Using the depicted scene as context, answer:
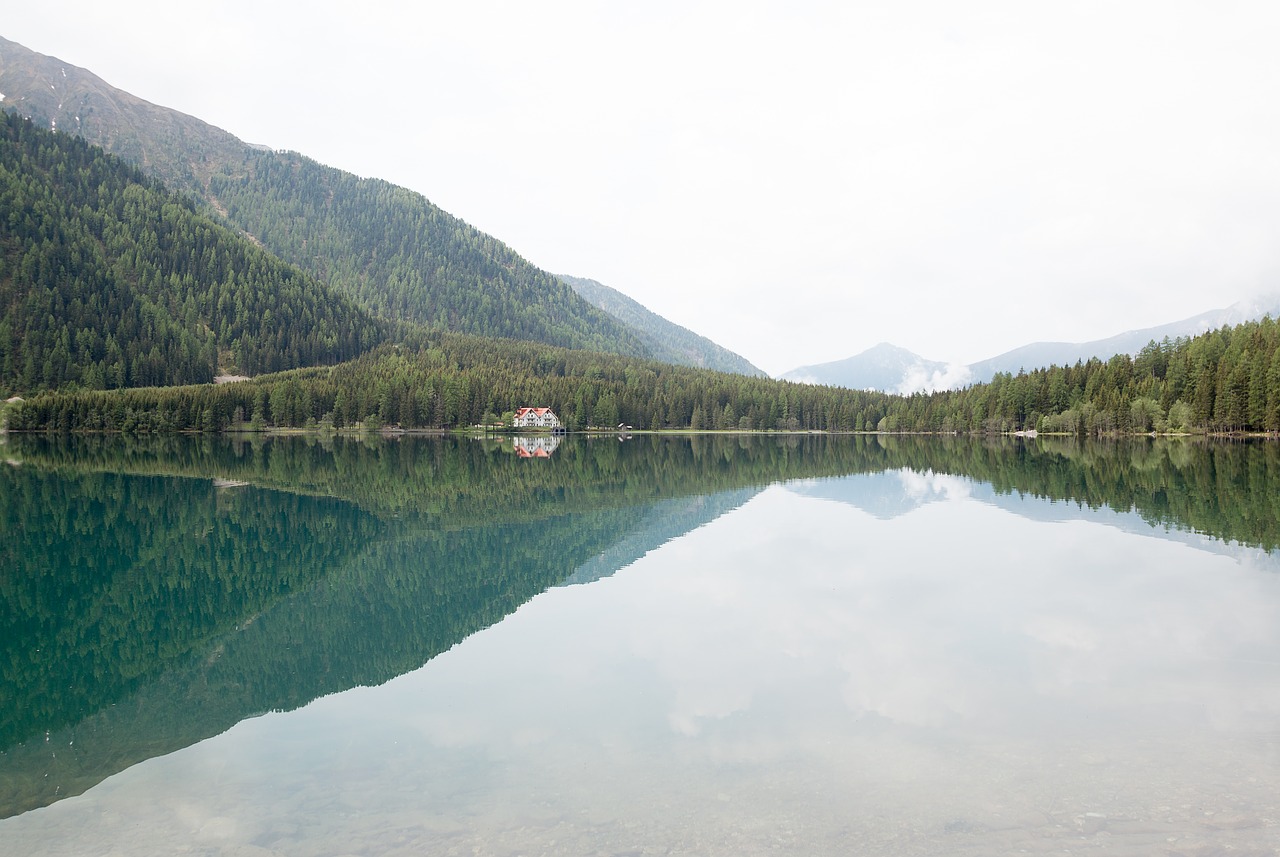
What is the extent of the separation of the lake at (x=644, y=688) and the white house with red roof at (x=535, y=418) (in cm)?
15025

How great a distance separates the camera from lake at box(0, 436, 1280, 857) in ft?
Answer: 30.7

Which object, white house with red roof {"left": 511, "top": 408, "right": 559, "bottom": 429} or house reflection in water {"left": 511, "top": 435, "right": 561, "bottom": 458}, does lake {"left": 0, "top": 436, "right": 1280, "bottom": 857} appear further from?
white house with red roof {"left": 511, "top": 408, "right": 559, "bottom": 429}

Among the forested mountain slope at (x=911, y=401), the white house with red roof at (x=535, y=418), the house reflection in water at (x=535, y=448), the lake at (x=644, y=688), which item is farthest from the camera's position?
the white house with red roof at (x=535, y=418)

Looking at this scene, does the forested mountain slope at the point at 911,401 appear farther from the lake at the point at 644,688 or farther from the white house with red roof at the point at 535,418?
the lake at the point at 644,688

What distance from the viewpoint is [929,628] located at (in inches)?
701

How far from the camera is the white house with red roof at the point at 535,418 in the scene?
184500 mm

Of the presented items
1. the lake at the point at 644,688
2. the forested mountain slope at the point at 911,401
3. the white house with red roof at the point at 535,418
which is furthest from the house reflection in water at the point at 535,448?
the lake at the point at 644,688

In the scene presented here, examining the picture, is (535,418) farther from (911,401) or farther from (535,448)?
(911,401)

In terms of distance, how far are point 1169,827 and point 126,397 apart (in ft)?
598

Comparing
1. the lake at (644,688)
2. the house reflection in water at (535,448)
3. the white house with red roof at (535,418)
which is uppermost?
the white house with red roof at (535,418)

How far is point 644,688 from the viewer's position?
46.5 feet

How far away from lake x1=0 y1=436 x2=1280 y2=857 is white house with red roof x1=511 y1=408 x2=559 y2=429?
15025 cm

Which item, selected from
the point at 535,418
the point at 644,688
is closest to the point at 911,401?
the point at 535,418

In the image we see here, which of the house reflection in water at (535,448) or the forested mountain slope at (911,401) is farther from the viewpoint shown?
the forested mountain slope at (911,401)
